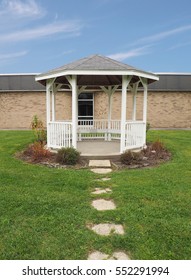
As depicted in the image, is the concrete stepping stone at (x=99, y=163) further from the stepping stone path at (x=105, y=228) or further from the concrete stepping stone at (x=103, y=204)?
the concrete stepping stone at (x=103, y=204)

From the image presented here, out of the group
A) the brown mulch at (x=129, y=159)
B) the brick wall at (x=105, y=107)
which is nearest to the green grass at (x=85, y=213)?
the brown mulch at (x=129, y=159)

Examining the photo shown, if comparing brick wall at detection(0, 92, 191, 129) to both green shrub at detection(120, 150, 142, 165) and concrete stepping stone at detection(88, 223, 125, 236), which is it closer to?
green shrub at detection(120, 150, 142, 165)

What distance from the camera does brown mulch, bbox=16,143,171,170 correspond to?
26.7ft

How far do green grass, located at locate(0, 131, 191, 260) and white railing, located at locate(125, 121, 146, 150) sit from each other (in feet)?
7.25

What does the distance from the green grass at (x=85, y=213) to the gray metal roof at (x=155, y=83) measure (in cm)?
1546

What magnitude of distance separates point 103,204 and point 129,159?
137 inches

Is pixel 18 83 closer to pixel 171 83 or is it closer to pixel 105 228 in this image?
pixel 171 83

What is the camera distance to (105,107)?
22438 millimetres

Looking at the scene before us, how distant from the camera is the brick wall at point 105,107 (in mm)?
22016

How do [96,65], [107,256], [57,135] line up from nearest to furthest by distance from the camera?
[107,256] < [96,65] < [57,135]

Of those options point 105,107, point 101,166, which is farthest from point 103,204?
point 105,107

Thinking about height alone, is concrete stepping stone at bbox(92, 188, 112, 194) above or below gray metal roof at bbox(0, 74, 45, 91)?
below

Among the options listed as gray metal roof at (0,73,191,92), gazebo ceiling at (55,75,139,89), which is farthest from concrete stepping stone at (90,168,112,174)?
gray metal roof at (0,73,191,92)

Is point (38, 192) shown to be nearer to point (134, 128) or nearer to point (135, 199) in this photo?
point (135, 199)
